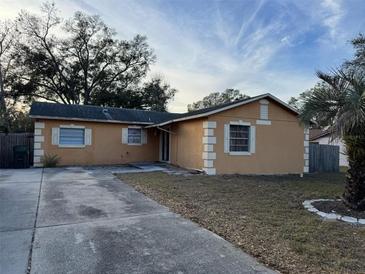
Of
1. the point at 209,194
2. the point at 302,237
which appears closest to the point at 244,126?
the point at 209,194

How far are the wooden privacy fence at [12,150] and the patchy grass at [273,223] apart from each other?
7769mm

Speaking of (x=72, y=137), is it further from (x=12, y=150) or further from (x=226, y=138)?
(x=226, y=138)

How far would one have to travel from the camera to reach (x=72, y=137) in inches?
640

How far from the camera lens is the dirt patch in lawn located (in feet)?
20.6

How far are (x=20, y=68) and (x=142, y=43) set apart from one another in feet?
42.5

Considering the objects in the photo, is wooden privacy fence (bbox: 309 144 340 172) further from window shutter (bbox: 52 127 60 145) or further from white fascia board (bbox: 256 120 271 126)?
window shutter (bbox: 52 127 60 145)

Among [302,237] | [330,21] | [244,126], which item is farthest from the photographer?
[244,126]

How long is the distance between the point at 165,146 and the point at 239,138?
530 cm

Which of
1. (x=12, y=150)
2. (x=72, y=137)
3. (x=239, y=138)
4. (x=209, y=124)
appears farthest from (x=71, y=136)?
(x=239, y=138)

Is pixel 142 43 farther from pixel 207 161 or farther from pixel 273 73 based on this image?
pixel 207 161

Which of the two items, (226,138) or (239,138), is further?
(239,138)

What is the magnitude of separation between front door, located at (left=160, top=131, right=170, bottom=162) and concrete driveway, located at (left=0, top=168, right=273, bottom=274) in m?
9.47

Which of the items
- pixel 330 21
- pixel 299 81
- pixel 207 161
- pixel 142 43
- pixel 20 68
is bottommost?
pixel 207 161

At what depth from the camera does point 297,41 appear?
14.6 metres
